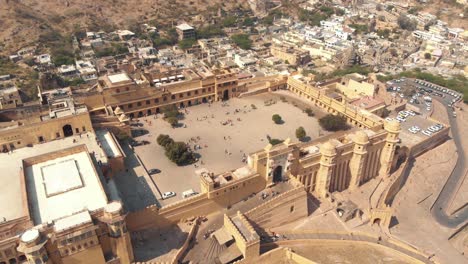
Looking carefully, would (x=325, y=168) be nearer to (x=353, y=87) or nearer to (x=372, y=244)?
(x=372, y=244)

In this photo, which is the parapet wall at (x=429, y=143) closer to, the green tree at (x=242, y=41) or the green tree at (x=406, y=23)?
the green tree at (x=242, y=41)

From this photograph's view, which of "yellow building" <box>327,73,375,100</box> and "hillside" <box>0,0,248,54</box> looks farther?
"hillside" <box>0,0,248,54</box>

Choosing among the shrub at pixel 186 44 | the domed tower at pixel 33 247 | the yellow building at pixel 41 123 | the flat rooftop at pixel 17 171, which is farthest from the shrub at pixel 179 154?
the shrub at pixel 186 44

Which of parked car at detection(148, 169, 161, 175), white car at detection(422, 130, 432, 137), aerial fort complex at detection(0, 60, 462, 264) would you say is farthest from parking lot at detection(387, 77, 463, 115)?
parked car at detection(148, 169, 161, 175)

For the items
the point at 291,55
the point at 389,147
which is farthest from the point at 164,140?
the point at 291,55

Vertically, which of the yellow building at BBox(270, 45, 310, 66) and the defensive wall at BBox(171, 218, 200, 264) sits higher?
the defensive wall at BBox(171, 218, 200, 264)

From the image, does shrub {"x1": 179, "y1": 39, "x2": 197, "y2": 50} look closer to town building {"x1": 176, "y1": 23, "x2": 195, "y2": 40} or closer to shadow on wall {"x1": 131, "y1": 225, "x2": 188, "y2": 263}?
town building {"x1": 176, "y1": 23, "x2": 195, "y2": 40}
